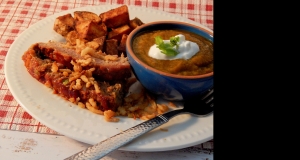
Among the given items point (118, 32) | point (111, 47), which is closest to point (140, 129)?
point (111, 47)

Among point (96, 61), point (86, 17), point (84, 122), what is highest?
point (86, 17)

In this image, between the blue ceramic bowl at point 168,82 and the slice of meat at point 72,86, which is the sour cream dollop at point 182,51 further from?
the slice of meat at point 72,86

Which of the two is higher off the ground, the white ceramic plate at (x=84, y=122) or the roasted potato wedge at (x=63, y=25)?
the roasted potato wedge at (x=63, y=25)

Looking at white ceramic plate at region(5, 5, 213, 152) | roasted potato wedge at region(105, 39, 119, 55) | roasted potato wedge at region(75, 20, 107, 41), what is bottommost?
white ceramic plate at region(5, 5, 213, 152)

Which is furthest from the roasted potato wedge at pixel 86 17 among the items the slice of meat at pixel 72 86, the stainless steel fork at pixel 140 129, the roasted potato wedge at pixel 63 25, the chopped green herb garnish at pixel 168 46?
the stainless steel fork at pixel 140 129

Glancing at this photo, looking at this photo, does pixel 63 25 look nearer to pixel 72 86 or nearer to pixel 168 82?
pixel 72 86

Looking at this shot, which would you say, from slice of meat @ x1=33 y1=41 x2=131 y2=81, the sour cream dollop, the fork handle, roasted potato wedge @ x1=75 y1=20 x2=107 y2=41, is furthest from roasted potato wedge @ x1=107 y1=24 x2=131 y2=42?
the fork handle

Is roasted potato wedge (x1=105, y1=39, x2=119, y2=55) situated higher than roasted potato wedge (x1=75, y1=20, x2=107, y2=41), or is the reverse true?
roasted potato wedge (x1=75, y1=20, x2=107, y2=41)

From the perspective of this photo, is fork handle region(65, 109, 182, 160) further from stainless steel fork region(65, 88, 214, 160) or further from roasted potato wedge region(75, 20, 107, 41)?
roasted potato wedge region(75, 20, 107, 41)
